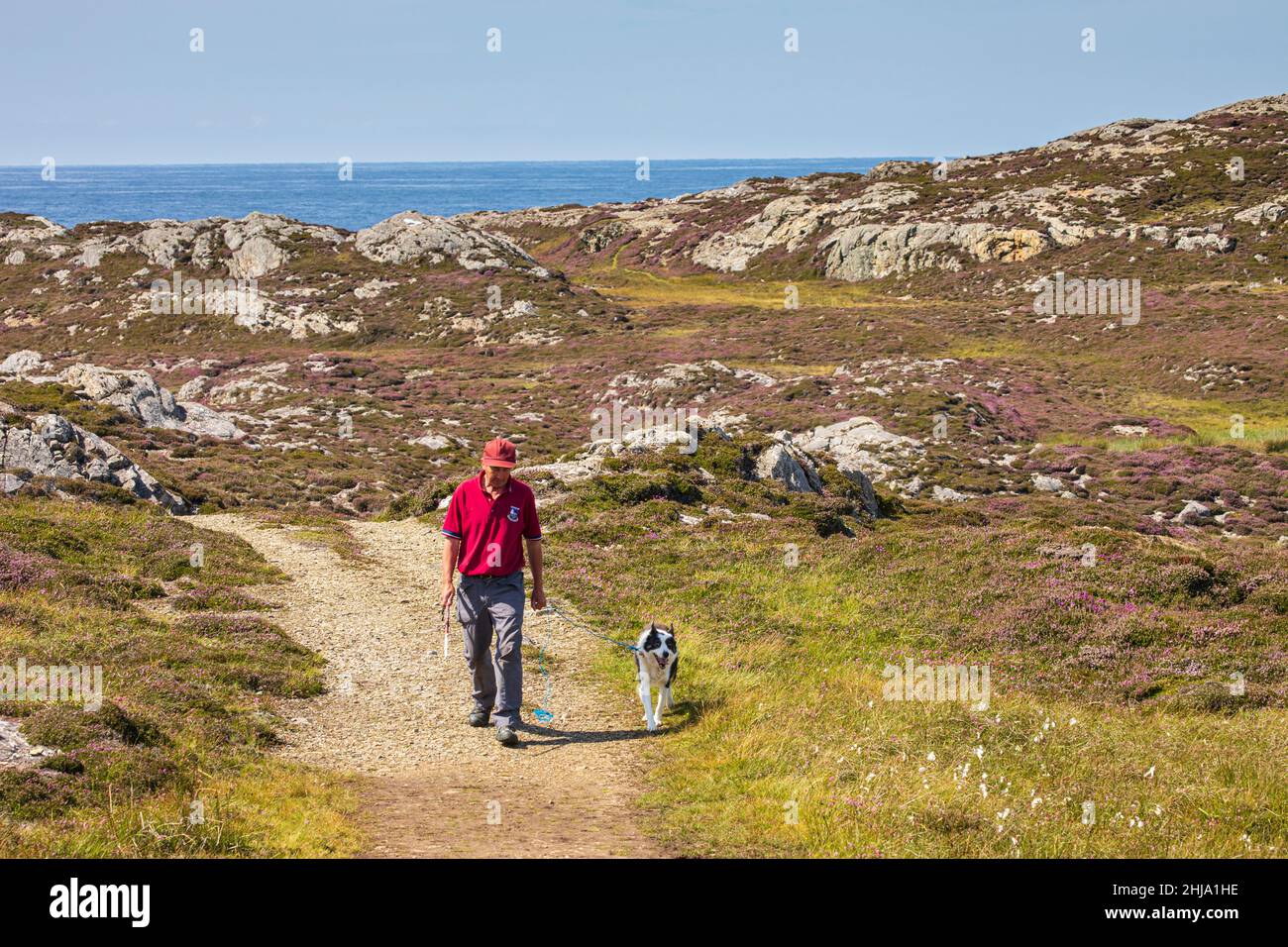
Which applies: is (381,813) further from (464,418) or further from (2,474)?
(464,418)

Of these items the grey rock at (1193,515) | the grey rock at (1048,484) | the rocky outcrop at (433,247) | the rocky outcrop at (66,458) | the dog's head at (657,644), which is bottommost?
the grey rock at (1193,515)

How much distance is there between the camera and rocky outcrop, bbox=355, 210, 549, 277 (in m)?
100

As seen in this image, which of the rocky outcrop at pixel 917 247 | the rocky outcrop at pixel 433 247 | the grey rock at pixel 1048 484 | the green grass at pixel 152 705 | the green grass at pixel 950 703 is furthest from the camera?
the rocky outcrop at pixel 433 247

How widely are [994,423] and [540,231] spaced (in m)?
125

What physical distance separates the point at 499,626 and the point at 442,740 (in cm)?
164

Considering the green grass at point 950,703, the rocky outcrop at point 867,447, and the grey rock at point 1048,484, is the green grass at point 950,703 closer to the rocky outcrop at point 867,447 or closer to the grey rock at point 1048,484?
the grey rock at point 1048,484

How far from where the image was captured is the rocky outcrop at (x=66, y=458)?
2550 centimetres

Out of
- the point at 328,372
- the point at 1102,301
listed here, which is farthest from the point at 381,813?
the point at 1102,301

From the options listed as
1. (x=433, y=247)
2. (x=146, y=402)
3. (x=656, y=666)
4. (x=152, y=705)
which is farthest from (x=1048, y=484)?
(x=433, y=247)

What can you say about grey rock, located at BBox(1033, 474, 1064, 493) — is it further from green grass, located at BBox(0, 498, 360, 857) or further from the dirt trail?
green grass, located at BBox(0, 498, 360, 857)

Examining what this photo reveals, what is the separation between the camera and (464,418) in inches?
2388

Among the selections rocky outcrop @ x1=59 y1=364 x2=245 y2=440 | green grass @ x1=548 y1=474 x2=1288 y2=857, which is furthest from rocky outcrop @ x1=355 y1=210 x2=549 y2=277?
green grass @ x1=548 y1=474 x2=1288 y2=857

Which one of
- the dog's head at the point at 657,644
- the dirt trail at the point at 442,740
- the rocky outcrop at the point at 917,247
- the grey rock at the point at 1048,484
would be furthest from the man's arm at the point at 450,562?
the rocky outcrop at the point at 917,247

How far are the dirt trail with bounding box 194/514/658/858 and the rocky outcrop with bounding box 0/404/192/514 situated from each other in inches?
431
